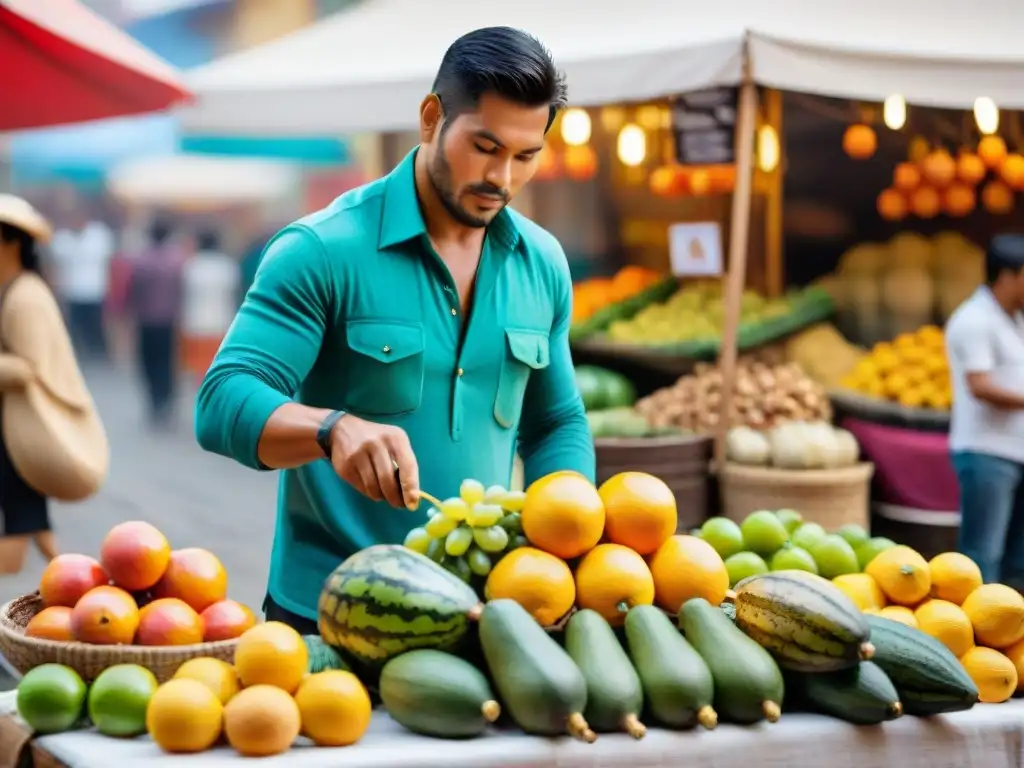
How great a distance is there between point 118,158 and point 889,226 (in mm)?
14654

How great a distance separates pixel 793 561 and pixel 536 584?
848 millimetres

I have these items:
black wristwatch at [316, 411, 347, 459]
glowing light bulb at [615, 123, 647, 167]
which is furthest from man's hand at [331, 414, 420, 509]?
glowing light bulb at [615, 123, 647, 167]

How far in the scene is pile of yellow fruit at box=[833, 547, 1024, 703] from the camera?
279 centimetres

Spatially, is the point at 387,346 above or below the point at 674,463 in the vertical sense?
above

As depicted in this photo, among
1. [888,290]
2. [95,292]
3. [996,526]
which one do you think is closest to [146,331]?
[95,292]

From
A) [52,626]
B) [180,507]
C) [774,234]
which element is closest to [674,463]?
[774,234]

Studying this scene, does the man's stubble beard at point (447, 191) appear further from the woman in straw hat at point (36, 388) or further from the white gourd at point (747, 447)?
the white gourd at point (747, 447)

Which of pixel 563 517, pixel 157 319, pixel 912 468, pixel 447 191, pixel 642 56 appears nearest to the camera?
pixel 563 517

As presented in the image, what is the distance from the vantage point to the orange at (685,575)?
2.63 meters

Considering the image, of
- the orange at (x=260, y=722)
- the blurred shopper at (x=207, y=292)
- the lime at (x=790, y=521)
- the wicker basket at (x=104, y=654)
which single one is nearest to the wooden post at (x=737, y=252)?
the lime at (x=790, y=521)

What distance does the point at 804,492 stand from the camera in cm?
752

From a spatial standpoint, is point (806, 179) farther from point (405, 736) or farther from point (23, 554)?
point (405, 736)

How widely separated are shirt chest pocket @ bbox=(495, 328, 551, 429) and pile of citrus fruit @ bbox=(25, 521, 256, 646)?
0.70m

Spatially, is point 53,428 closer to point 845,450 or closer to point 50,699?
point 845,450
